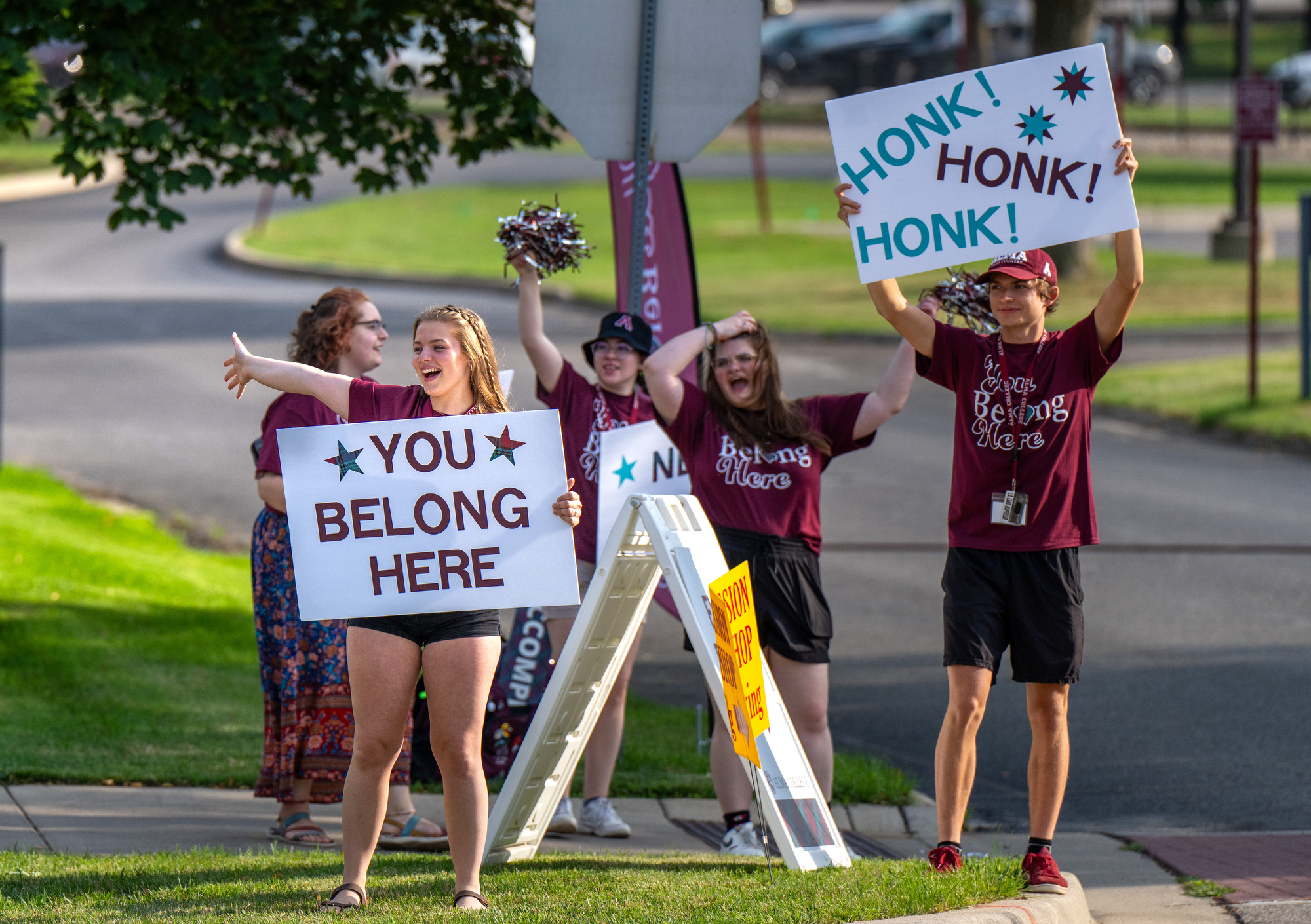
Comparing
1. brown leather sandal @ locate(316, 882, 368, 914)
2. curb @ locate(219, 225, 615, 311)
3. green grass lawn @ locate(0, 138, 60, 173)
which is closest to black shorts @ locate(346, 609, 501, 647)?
brown leather sandal @ locate(316, 882, 368, 914)

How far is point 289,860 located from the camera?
5176 mm

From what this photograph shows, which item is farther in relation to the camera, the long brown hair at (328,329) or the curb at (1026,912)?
the long brown hair at (328,329)

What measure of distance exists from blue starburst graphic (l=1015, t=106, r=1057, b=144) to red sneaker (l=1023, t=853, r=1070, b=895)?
2237 millimetres

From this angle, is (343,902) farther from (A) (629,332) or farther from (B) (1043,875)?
(A) (629,332)

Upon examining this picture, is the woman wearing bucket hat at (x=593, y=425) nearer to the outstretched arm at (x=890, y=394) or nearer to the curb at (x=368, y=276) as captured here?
the outstretched arm at (x=890, y=394)

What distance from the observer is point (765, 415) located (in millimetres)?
5445

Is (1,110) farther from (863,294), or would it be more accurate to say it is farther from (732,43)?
(863,294)

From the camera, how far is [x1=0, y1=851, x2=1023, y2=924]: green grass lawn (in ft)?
14.5

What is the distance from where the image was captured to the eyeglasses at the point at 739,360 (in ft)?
17.9

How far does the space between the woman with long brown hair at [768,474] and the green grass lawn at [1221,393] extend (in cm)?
993

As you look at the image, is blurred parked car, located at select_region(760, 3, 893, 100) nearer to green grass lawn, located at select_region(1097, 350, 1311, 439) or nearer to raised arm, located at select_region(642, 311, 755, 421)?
green grass lawn, located at select_region(1097, 350, 1311, 439)

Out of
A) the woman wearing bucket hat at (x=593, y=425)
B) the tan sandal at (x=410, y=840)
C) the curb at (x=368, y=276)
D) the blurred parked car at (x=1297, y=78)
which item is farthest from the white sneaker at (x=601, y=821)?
the blurred parked car at (x=1297, y=78)

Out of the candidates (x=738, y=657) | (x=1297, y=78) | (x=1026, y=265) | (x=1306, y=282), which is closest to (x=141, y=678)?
(x=738, y=657)

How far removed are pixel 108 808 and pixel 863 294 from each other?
18.4m
